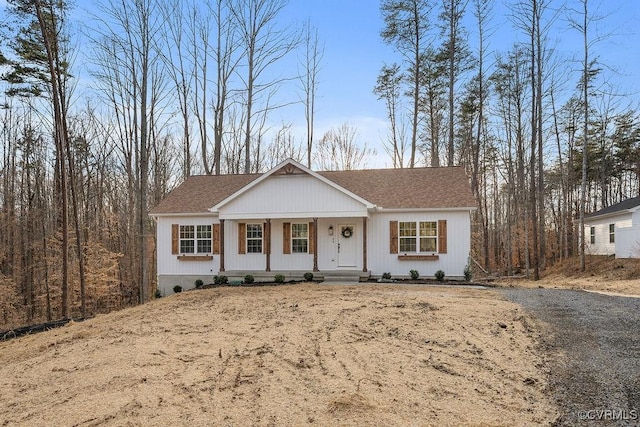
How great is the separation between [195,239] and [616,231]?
19.7 meters

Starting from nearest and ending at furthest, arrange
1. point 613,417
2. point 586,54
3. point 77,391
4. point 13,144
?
point 613,417 < point 77,391 < point 586,54 < point 13,144

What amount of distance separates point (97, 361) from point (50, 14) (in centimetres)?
1191

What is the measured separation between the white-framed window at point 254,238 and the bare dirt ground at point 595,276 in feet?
28.9

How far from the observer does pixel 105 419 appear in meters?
3.77

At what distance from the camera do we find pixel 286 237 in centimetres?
1614

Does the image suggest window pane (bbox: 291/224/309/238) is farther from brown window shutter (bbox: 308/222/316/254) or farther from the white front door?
the white front door

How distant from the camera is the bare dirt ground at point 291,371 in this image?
3.82 metres

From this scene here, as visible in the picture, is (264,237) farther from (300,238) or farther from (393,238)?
(393,238)

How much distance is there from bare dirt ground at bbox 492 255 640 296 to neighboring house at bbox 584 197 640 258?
694mm

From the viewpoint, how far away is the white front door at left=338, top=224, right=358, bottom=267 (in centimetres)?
1582

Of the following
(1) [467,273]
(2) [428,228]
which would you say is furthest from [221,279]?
(1) [467,273]

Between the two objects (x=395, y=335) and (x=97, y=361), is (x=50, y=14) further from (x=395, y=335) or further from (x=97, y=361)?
(x=395, y=335)

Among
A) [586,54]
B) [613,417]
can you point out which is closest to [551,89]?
[586,54]

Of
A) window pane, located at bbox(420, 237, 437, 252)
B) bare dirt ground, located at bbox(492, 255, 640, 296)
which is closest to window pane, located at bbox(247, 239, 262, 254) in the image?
window pane, located at bbox(420, 237, 437, 252)
